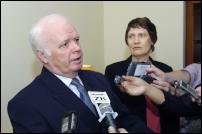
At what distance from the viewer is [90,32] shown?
3076 millimetres

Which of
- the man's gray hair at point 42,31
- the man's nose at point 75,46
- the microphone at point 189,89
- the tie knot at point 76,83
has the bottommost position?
the tie knot at point 76,83

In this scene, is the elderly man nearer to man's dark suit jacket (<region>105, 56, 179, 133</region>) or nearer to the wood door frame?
man's dark suit jacket (<region>105, 56, 179, 133</region>)

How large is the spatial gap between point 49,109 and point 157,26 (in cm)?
179

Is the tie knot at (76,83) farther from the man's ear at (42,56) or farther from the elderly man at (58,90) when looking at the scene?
the man's ear at (42,56)

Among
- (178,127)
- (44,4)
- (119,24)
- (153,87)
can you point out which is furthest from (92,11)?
(178,127)

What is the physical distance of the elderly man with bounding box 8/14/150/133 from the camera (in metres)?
1.38

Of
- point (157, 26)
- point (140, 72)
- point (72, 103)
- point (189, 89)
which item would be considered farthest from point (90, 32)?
point (189, 89)

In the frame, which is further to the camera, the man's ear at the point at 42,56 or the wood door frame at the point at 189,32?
the wood door frame at the point at 189,32

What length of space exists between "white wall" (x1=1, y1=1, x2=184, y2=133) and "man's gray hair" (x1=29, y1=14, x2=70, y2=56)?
0.75m

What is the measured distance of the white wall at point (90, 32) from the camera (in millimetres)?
2289

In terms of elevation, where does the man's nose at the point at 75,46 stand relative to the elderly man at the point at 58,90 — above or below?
above

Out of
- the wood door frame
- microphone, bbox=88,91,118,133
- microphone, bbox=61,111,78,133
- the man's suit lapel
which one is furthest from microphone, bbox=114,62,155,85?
the wood door frame

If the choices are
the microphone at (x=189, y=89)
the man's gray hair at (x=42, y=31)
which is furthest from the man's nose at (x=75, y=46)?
the microphone at (x=189, y=89)

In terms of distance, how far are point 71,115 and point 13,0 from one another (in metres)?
1.51
